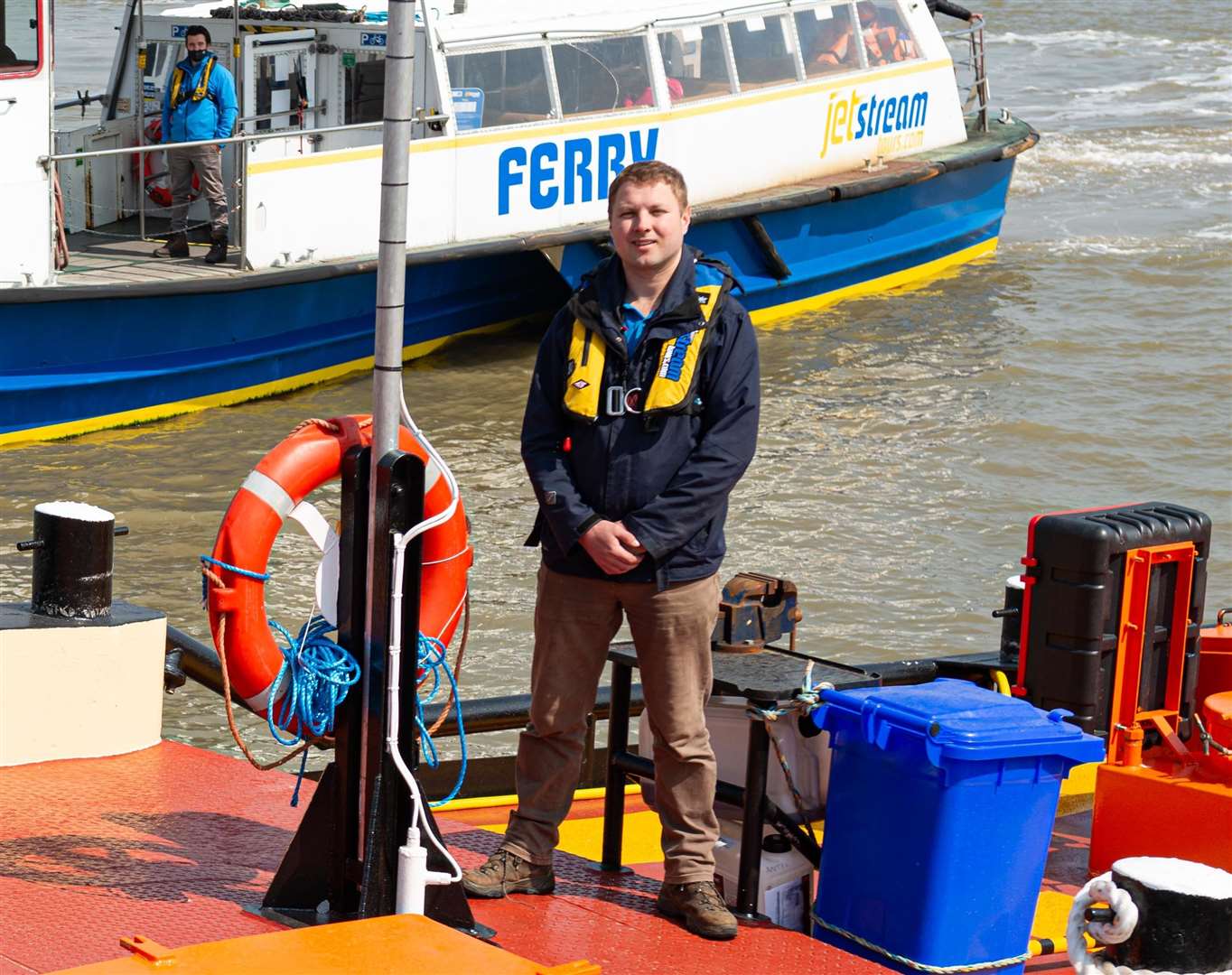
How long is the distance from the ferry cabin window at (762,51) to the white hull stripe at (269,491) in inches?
409

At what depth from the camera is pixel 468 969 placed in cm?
299

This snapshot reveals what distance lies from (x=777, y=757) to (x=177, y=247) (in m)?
8.37

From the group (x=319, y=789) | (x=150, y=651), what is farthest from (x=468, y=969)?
(x=150, y=651)

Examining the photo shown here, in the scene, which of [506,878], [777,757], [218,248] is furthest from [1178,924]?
[218,248]

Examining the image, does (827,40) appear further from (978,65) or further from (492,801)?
(492,801)

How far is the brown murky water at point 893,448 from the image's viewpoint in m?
9.06

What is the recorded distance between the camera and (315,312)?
12.1 m

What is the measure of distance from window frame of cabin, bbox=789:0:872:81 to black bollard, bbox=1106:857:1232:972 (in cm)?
1152

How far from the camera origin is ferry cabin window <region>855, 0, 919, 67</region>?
14953 mm

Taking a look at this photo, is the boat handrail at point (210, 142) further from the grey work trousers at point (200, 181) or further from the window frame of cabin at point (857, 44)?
the window frame of cabin at point (857, 44)

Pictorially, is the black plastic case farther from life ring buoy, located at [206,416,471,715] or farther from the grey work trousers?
the grey work trousers

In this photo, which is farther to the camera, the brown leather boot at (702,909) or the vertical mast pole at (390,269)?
the brown leather boot at (702,909)

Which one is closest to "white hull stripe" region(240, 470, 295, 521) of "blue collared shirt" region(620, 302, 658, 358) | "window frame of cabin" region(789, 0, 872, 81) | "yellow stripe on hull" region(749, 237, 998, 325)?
"blue collared shirt" region(620, 302, 658, 358)

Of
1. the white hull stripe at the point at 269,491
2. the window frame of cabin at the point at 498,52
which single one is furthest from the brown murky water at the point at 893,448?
the white hull stripe at the point at 269,491
